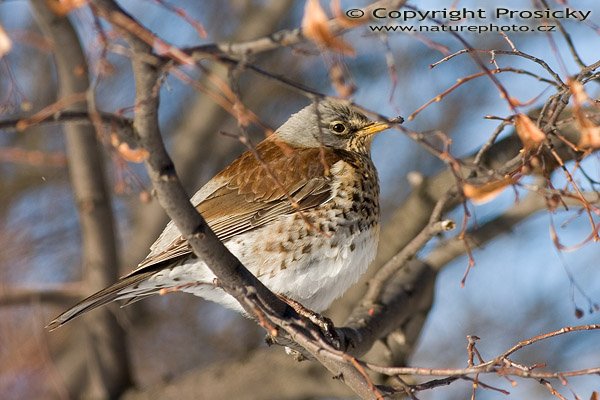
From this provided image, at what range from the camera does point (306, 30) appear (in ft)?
6.81

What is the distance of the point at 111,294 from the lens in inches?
175

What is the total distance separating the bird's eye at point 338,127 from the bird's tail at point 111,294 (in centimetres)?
162

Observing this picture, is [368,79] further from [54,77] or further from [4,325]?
[4,325]

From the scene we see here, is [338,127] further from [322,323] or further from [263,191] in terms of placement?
[322,323]

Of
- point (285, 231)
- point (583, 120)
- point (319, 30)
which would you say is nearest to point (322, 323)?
point (285, 231)

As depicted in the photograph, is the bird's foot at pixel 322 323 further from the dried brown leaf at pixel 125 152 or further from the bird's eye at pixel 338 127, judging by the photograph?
the dried brown leaf at pixel 125 152

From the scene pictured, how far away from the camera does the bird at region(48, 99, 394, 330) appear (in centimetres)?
459

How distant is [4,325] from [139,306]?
1.42 metres

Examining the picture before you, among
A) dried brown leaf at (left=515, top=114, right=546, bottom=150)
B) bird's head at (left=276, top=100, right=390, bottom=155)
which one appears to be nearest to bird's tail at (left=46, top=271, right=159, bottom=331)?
bird's head at (left=276, top=100, right=390, bottom=155)

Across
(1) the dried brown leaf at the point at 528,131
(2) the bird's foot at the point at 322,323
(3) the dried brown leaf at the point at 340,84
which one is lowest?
(1) the dried brown leaf at the point at 528,131

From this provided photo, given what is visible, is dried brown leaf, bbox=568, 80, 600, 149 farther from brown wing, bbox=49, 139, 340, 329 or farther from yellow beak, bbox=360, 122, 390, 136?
yellow beak, bbox=360, 122, 390, 136

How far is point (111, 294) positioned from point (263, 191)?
1.10 meters

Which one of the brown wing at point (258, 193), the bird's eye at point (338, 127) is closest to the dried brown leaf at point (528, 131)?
the brown wing at point (258, 193)

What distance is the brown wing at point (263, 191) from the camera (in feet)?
16.1
